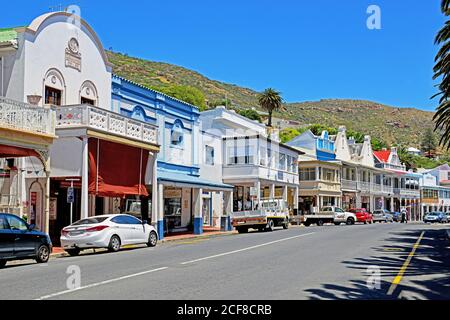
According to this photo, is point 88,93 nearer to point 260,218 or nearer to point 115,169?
point 115,169

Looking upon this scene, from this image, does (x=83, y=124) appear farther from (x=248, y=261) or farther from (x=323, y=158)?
(x=323, y=158)

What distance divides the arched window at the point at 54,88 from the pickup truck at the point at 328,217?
3030 cm

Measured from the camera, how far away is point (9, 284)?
12531mm

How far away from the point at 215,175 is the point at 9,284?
32.6 meters

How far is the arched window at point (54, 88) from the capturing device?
83.1 feet

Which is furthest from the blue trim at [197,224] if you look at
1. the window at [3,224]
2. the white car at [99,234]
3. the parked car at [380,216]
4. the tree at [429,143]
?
the tree at [429,143]

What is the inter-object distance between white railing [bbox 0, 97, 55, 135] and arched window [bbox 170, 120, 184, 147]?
1416cm

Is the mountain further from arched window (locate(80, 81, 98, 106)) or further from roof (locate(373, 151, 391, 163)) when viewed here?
arched window (locate(80, 81, 98, 106))

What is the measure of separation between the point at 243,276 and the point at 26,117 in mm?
11637

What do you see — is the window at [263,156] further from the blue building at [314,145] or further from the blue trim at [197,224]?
the blue building at [314,145]

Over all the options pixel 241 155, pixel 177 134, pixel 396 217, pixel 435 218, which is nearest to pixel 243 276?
pixel 177 134

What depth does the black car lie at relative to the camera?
1658 cm

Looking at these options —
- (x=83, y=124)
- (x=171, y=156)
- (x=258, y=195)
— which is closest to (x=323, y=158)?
(x=258, y=195)

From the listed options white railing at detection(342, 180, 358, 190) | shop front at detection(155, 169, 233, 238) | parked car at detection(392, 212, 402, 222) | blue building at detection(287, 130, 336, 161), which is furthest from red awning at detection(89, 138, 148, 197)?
parked car at detection(392, 212, 402, 222)
